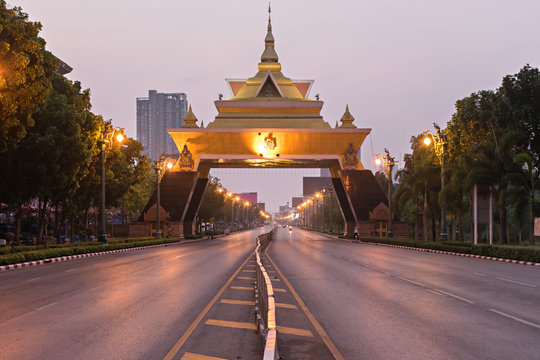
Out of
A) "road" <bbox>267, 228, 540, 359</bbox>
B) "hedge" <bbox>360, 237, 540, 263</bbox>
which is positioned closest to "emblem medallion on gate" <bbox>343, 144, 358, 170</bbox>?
"hedge" <bbox>360, 237, 540, 263</bbox>

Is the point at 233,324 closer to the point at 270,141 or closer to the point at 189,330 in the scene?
Result: the point at 189,330

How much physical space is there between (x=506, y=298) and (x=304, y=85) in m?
77.7

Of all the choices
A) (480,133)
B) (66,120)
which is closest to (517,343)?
(66,120)

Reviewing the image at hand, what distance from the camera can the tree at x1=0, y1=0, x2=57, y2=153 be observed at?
69.5 feet

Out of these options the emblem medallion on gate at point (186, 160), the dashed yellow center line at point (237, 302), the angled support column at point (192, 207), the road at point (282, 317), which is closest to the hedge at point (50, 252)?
the road at point (282, 317)

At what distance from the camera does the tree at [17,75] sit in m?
21.2

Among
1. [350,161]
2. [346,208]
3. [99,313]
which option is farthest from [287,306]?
[346,208]

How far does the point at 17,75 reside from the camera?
21.4 m

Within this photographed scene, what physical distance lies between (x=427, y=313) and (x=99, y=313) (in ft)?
22.1

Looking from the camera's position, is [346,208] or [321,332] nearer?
[321,332]

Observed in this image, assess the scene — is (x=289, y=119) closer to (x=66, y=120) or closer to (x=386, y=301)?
(x=66, y=120)

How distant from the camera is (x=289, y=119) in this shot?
70.7 metres

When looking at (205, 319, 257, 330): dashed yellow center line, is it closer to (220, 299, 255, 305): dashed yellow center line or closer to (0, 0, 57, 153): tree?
(220, 299, 255, 305): dashed yellow center line

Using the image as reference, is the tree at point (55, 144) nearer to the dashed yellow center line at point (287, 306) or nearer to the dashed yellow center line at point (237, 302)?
the dashed yellow center line at point (237, 302)
